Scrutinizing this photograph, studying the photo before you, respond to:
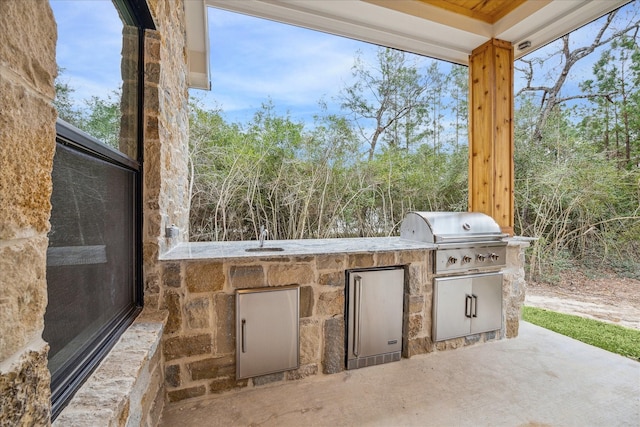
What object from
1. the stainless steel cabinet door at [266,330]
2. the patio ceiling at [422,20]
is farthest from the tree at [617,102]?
the stainless steel cabinet door at [266,330]

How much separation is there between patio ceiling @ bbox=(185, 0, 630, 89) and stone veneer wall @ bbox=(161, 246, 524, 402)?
223 centimetres

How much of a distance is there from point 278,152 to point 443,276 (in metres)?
2.16

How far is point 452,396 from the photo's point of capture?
1967 mm

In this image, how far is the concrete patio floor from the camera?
175cm

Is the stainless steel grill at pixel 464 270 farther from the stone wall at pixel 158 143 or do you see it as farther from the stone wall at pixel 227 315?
the stone wall at pixel 158 143

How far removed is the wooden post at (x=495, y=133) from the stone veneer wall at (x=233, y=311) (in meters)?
1.21

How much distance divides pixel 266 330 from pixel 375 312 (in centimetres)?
86

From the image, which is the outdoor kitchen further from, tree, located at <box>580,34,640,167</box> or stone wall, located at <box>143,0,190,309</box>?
tree, located at <box>580,34,640,167</box>

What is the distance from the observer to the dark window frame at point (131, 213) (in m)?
0.93

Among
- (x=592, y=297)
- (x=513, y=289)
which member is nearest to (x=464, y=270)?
(x=513, y=289)

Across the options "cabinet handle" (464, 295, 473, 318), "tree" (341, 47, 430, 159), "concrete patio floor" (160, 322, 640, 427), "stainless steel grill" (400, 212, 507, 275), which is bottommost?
"concrete patio floor" (160, 322, 640, 427)

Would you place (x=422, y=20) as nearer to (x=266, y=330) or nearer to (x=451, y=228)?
(x=451, y=228)

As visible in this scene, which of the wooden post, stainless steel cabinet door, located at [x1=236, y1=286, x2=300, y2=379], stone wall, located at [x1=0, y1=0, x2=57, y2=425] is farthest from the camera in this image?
the wooden post

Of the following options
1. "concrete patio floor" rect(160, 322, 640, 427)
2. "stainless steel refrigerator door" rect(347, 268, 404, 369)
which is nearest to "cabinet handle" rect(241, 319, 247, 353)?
"concrete patio floor" rect(160, 322, 640, 427)
